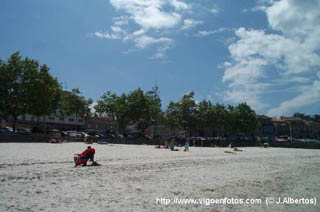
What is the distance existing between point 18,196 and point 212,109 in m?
63.8

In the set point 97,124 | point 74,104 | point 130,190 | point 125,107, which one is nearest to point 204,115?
point 125,107

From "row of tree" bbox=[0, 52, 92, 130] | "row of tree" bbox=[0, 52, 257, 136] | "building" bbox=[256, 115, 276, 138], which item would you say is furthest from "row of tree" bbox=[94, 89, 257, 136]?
"building" bbox=[256, 115, 276, 138]

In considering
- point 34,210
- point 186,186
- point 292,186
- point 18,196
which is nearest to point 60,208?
point 34,210

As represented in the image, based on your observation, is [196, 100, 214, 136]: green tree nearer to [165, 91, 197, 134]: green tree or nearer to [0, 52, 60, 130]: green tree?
[165, 91, 197, 134]: green tree

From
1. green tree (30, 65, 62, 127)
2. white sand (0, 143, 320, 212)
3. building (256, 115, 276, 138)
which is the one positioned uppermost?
green tree (30, 65, 62, 127)

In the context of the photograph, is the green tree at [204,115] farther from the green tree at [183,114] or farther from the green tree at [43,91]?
the green tree at [43,91]

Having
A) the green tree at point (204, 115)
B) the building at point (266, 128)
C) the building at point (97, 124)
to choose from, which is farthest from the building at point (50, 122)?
the building at point (266, 128)

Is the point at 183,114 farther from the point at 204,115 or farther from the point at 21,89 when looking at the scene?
the point at 21,89

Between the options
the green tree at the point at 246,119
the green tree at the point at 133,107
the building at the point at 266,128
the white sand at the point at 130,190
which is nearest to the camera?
the white sand at the point at 130,190

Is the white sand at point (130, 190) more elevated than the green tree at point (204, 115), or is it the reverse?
the green tree at point (204, 115)

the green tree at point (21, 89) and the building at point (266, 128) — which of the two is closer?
the green tree at point (21, 89)

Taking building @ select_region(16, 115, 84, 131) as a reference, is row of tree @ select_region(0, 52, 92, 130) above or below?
above

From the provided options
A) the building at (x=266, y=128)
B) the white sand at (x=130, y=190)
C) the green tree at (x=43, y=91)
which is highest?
the green tree at (x=43, y=91)

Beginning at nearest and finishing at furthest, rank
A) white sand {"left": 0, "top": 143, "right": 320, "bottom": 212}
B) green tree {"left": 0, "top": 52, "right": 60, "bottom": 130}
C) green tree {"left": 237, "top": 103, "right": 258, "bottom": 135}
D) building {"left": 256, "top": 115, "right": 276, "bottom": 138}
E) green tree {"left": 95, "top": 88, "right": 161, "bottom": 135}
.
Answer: white sand {"left": 0, "top": 143, "right": 320, "bottom": 212} → green tree {"left": 0, "top": 52, "right": 60, "bottom": 130} → green tree {"left": 95, "top": 88, "right": 161, "bottom": 135} → green tree {"left": 237, "top": 103, "right": 258, "bottom": 135} → building {"left": 256, "top": 115, "right": 276, "bottom": 138}
